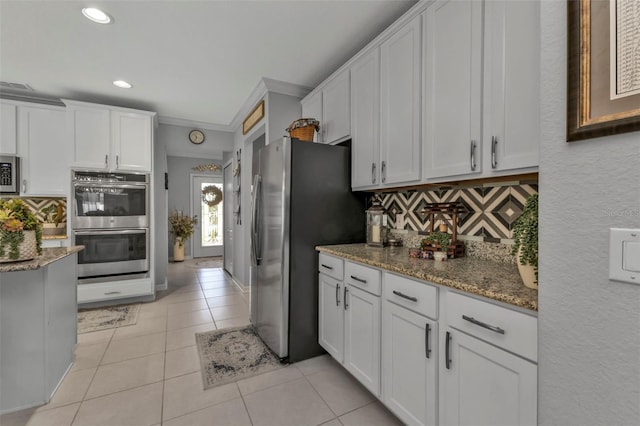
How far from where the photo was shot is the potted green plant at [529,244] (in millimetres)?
1104

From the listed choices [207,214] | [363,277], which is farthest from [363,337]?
[207,214]

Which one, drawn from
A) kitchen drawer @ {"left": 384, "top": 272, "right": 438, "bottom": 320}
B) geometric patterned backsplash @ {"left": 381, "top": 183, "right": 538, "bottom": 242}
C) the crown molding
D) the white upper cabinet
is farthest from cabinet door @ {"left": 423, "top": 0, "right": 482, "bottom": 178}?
the crown molding

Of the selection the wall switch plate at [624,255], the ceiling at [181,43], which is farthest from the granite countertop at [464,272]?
the ceiling at [181,43]

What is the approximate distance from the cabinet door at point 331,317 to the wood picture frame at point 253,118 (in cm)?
219

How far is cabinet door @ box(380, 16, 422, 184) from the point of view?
1899mm

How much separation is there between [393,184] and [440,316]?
1.02 metres

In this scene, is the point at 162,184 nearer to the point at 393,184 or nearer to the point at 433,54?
the point at 393,184

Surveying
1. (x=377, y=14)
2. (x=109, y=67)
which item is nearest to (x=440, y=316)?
(x=377, y=14)

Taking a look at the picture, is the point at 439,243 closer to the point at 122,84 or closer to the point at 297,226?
the point at 297,226

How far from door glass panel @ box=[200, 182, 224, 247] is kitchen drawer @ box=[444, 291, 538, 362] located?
23.1 ft

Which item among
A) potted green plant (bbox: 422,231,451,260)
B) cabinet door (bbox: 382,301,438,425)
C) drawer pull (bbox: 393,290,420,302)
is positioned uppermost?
potted green plant (bbox: 422,231,451,260)

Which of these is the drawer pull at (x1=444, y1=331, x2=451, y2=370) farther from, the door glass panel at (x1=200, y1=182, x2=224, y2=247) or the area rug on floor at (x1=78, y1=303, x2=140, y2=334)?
the door glass panel at (x1=200, y1=182, x2=224, y2=247)

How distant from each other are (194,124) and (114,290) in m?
2.77

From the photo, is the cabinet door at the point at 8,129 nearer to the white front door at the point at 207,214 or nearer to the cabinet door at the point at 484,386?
the white front door at the point at 207,214
